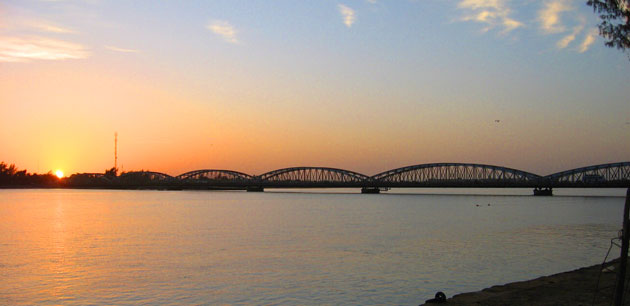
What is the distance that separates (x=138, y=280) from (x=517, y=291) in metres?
14.6

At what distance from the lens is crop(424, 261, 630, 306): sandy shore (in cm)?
1703

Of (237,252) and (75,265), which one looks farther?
(237,252)

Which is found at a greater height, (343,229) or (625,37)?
(625,37)

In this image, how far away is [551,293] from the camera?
60.4 ft

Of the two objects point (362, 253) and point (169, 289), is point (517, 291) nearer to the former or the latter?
point (169, 289)

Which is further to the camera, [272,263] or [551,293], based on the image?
[272,263]

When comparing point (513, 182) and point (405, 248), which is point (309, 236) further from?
point (513, 182)

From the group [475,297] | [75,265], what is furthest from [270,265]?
[475,297]

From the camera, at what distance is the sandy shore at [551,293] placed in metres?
17.0

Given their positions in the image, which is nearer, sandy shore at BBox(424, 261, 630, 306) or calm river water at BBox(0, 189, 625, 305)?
sandy shore at BBox(424, 261, 630, 306)

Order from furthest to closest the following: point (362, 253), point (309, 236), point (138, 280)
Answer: point (309, 236), point (362, 253), point (138, 280)

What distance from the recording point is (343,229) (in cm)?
5422

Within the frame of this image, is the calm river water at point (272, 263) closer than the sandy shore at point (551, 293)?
No

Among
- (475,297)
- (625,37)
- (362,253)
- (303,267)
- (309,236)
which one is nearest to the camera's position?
(475,297)
